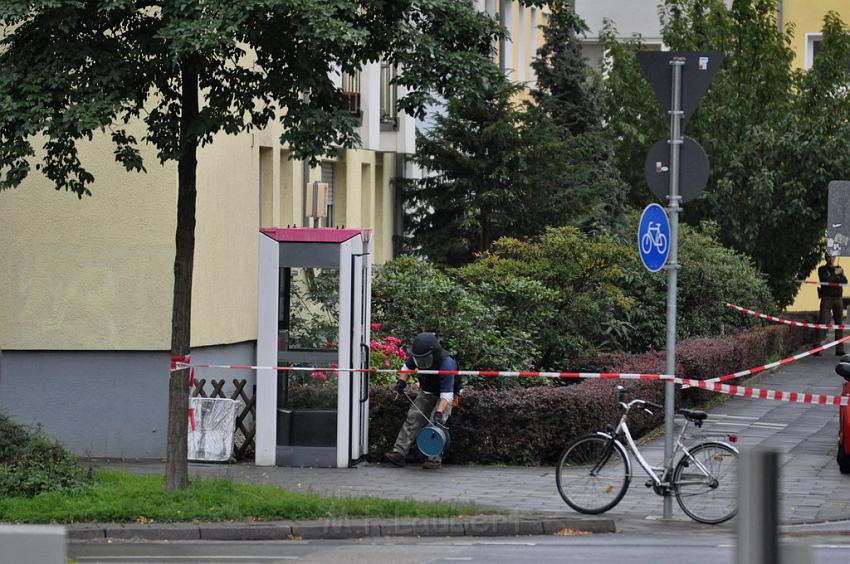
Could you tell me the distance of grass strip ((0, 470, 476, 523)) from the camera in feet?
38.1

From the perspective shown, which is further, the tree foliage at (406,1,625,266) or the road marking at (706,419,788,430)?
the tree foliage at (406,1,625,266)

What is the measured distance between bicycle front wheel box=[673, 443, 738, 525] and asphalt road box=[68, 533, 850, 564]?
→ 71 cm

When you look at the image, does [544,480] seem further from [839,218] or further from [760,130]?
[760,130]

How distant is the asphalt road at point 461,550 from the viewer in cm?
1010

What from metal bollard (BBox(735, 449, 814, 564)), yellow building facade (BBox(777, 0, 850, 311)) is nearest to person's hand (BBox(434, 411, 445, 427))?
metal bollard (BBox(735, 449, 814, 564))

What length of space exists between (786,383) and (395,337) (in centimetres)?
865

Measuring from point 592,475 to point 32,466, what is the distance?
14.6 feet

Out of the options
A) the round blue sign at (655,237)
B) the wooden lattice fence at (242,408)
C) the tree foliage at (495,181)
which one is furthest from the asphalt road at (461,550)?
the tree foliage at (495,181)

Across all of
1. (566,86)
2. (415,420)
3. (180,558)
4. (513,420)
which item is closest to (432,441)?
(415,420)

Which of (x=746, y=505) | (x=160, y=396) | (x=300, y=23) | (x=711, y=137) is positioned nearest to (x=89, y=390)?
(x=160, y=396)

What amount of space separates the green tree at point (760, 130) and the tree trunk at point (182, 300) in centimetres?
1957

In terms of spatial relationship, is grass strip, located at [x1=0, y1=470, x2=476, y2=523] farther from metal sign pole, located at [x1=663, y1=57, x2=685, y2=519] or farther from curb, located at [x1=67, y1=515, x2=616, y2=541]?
metal sign pole, located at [x1=663, y1=57, x2=685, y2=519]

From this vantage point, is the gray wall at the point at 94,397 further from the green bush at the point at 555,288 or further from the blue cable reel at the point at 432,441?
the green bush at the point at 555,288

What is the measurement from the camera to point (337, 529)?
11.5 m
